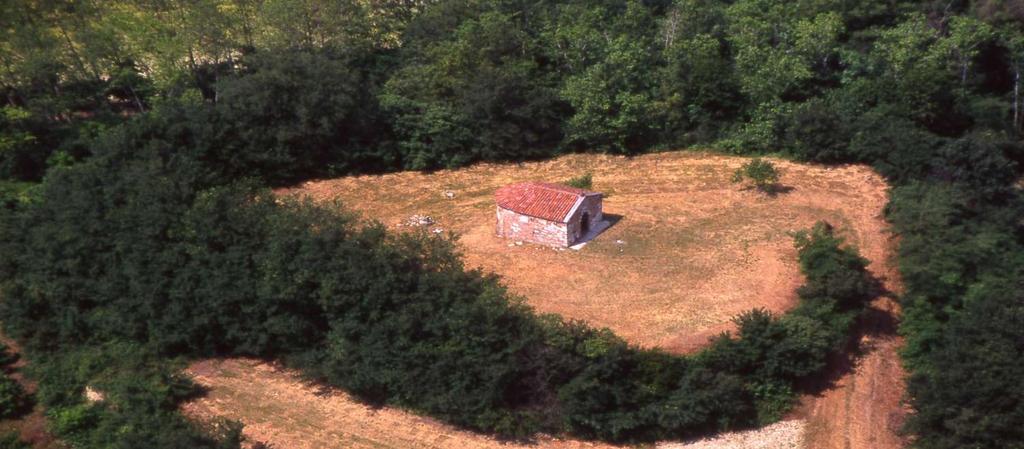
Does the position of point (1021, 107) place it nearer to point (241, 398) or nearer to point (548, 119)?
point (548, 119)

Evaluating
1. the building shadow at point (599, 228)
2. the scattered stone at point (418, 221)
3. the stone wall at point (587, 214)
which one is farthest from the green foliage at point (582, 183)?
the scattered stone at point (418, 221)

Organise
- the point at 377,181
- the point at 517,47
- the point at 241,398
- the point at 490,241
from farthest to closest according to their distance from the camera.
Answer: the point at 517,47, the point at 377,181, the point at 490,241, the point at 241,398

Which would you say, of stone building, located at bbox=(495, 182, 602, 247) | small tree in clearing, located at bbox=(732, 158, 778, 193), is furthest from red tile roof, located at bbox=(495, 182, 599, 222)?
small tree in clearing, located at bbox=(732, 158, 778, 193)

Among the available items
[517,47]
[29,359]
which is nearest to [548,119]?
[517,47]

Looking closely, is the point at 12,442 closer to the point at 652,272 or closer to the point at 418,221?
the point at 418,221

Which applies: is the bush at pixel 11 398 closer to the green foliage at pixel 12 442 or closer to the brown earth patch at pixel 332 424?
the green foliage at pixel 12 442

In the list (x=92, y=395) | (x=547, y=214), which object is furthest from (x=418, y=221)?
(x=92, y=395)
